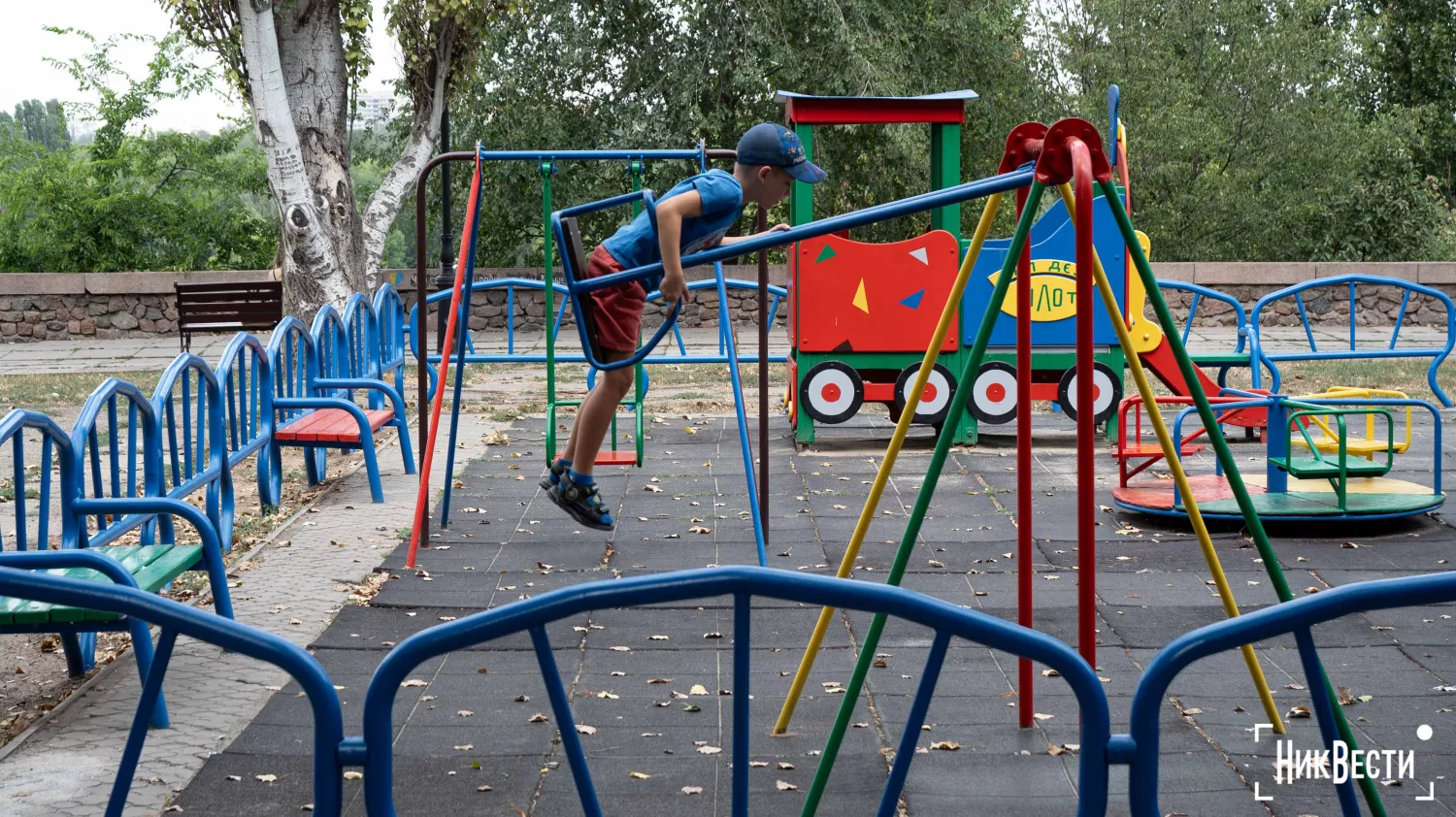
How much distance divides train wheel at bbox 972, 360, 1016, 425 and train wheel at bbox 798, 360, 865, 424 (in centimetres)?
74

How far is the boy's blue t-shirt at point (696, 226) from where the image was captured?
4727 millimetres

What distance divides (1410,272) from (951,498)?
42.7 feet

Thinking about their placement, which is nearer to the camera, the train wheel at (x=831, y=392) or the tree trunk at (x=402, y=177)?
the train wheel at (x=831, y=392)

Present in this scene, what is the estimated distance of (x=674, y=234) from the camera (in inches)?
177

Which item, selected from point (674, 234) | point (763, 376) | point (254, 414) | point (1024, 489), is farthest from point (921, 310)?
point (1024, 489)

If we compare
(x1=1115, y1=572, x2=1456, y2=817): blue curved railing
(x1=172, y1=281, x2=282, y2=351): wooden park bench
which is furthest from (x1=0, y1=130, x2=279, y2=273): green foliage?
(x1=1115, y1=572, x2=1456, y2=817): blue curved railing

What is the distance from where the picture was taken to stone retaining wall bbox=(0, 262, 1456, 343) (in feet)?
57.0

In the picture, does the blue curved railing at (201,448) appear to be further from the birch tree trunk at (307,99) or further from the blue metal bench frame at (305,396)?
the birch tree trunk at (307,99)

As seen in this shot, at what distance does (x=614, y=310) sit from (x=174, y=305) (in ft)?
46.5

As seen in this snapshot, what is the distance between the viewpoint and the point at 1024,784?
10.4ft

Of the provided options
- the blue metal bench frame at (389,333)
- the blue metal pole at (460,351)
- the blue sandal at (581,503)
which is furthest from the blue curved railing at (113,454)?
the blue metal bench frame at (389,333)

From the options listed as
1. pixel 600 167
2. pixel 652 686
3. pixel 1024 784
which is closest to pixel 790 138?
pixel 652 686

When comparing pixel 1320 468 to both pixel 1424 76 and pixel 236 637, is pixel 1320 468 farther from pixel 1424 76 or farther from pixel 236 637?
pixel 1424 76

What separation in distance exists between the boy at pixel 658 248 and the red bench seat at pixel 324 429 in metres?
1.69
